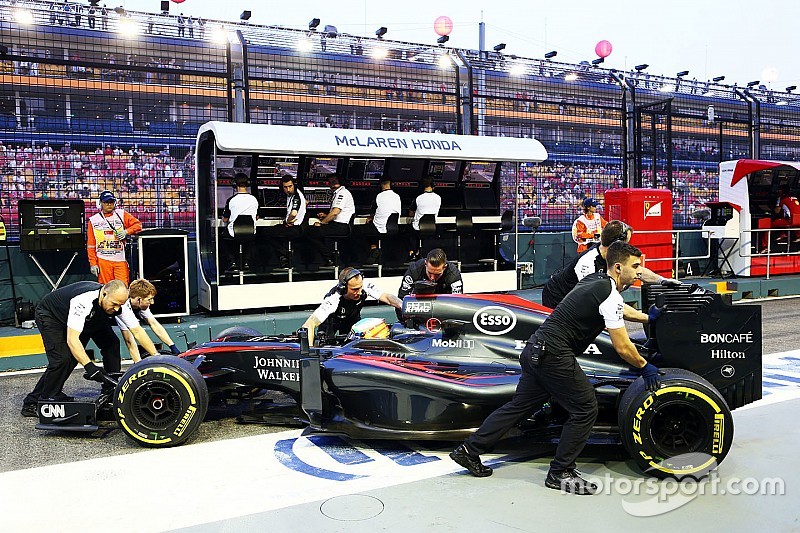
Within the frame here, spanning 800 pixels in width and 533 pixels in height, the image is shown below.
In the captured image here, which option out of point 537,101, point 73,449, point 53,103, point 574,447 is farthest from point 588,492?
point 537,101

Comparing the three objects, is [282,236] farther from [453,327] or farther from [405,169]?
[453,327]

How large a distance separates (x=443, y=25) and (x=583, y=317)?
13.0m

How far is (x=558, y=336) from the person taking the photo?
4.89 m

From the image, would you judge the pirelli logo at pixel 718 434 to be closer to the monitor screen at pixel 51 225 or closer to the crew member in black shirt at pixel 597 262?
the crew member in black shirt at pixel 597 262

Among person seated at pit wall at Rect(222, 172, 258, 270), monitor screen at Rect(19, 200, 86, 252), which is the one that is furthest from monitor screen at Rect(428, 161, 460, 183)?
monitor screen at Rect(19, 200, 86, 252)

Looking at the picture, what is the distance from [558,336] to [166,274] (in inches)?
278

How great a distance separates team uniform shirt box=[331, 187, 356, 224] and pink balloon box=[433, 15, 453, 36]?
21.6ft

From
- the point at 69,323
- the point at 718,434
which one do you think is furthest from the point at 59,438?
the point at 718,434

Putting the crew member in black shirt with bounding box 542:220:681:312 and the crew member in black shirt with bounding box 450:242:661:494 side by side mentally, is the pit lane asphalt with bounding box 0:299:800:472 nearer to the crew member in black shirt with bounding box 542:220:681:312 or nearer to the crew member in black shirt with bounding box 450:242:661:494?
the crew member in black shirt with bounding box 450:242:661:494

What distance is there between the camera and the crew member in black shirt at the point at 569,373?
191 inches

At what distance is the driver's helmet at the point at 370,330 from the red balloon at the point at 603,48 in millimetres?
15505

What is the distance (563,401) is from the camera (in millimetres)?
4871

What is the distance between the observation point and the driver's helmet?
6.78 meters

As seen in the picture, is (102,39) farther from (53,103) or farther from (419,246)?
(419,246)
